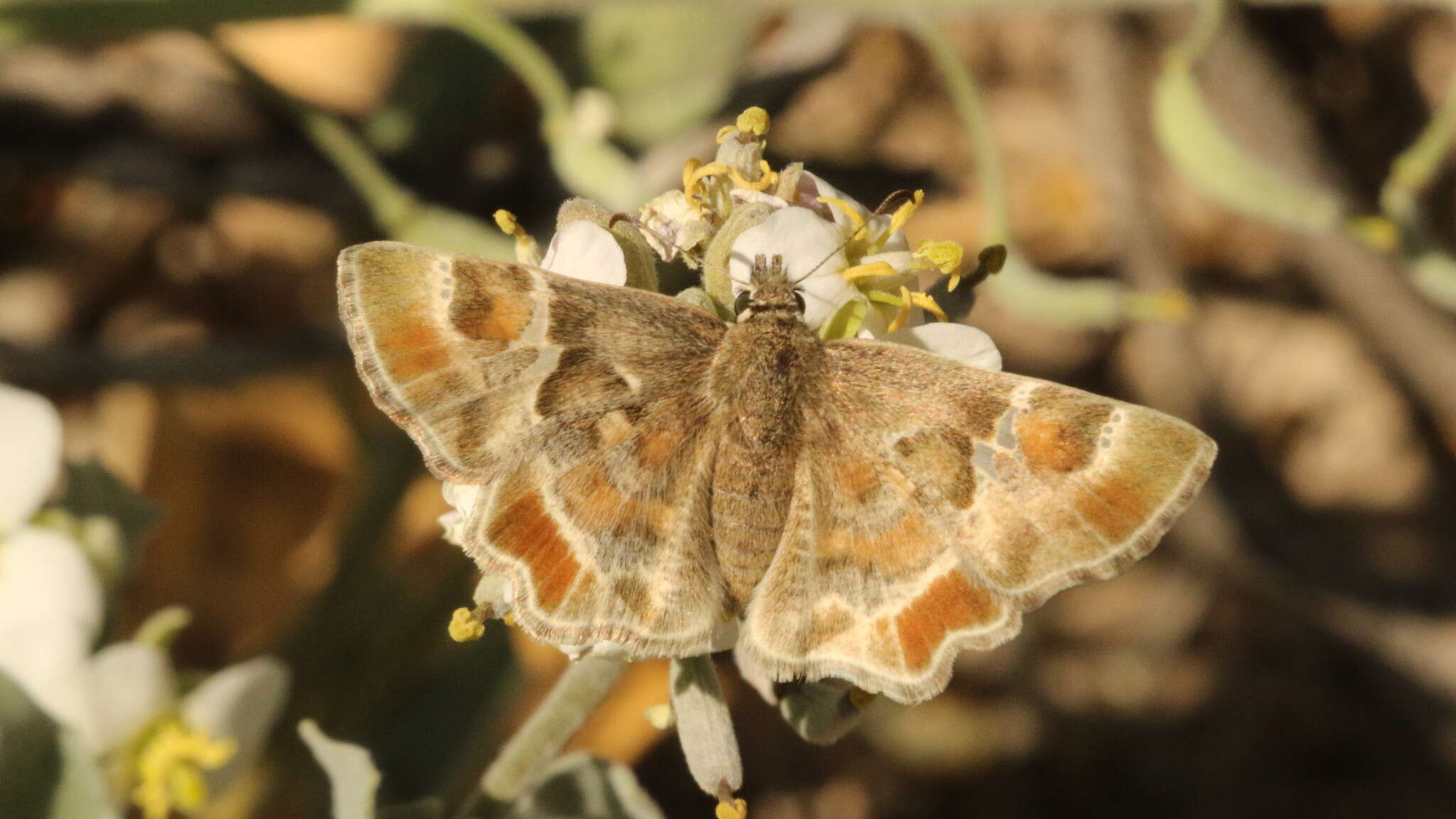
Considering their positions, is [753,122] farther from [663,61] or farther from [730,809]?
[663,61]

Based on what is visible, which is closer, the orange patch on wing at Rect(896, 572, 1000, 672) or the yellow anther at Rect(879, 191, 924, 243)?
the orange patch on wing at Rect(896, 572, 1000, 672)

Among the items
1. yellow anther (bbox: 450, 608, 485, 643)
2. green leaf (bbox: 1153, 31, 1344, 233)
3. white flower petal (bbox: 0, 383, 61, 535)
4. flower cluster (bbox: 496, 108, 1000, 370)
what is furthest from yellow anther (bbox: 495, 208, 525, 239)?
green leaf (bbox: 1153, 31, 1344, 233)

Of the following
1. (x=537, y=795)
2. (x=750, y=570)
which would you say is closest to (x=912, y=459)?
(x=750, y=570)

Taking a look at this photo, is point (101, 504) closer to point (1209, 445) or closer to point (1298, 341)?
point (1209, 445)

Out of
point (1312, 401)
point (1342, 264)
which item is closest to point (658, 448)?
point (1342, 264)

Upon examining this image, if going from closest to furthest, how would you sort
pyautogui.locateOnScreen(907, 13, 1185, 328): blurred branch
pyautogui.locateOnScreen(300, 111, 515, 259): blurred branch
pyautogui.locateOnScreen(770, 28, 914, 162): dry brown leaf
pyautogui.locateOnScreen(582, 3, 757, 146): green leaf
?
pyautogui.locateOnScreen(907, 13, 1185, 328): blurred branch, pyautogui.locateOnScreen(300, 111, 515, 259): blurred branch, pyautogui.locateOnScreen(582, 3, 757, 146): green leaf, pyautogui.locateOnScreen(770, 28, 914, 162): dry brown leaf

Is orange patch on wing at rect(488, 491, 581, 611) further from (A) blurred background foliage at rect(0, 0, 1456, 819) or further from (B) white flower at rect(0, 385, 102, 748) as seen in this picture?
(A) blurred background foliage at rect(0, 0, 1456, 819)

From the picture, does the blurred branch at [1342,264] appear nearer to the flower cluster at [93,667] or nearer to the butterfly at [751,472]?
the butterfly at [751,472]
